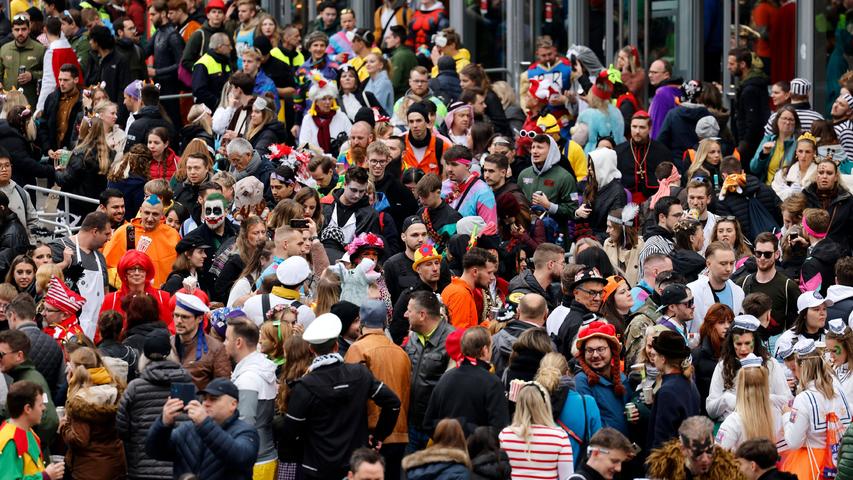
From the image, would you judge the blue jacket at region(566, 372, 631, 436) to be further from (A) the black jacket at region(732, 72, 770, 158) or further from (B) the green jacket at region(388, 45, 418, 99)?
(B) the green jacket at region(388, 45, 418, 99)

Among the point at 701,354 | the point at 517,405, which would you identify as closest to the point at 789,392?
the point at 701,354

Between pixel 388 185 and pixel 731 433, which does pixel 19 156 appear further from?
pixel 731 433

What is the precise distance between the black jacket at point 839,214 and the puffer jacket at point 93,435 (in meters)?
6.46

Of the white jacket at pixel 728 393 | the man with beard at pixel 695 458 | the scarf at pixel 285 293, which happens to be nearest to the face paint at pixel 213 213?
the scarf at pixel 285 293

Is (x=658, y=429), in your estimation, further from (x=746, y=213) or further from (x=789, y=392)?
(x=746, y=213)

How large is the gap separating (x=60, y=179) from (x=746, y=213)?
6.49m

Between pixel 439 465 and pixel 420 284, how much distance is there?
3378 mm

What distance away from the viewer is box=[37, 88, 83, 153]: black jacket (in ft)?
60.7

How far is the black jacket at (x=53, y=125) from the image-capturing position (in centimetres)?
1850

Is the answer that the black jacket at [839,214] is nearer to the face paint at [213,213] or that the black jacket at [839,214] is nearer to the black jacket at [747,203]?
the black jacket at [747,203]

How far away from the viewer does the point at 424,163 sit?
15.6 m

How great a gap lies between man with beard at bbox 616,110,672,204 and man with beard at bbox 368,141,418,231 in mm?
2382

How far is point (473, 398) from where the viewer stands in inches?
387

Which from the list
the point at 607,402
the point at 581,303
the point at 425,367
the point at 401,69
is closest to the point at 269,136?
the point at 401,69
